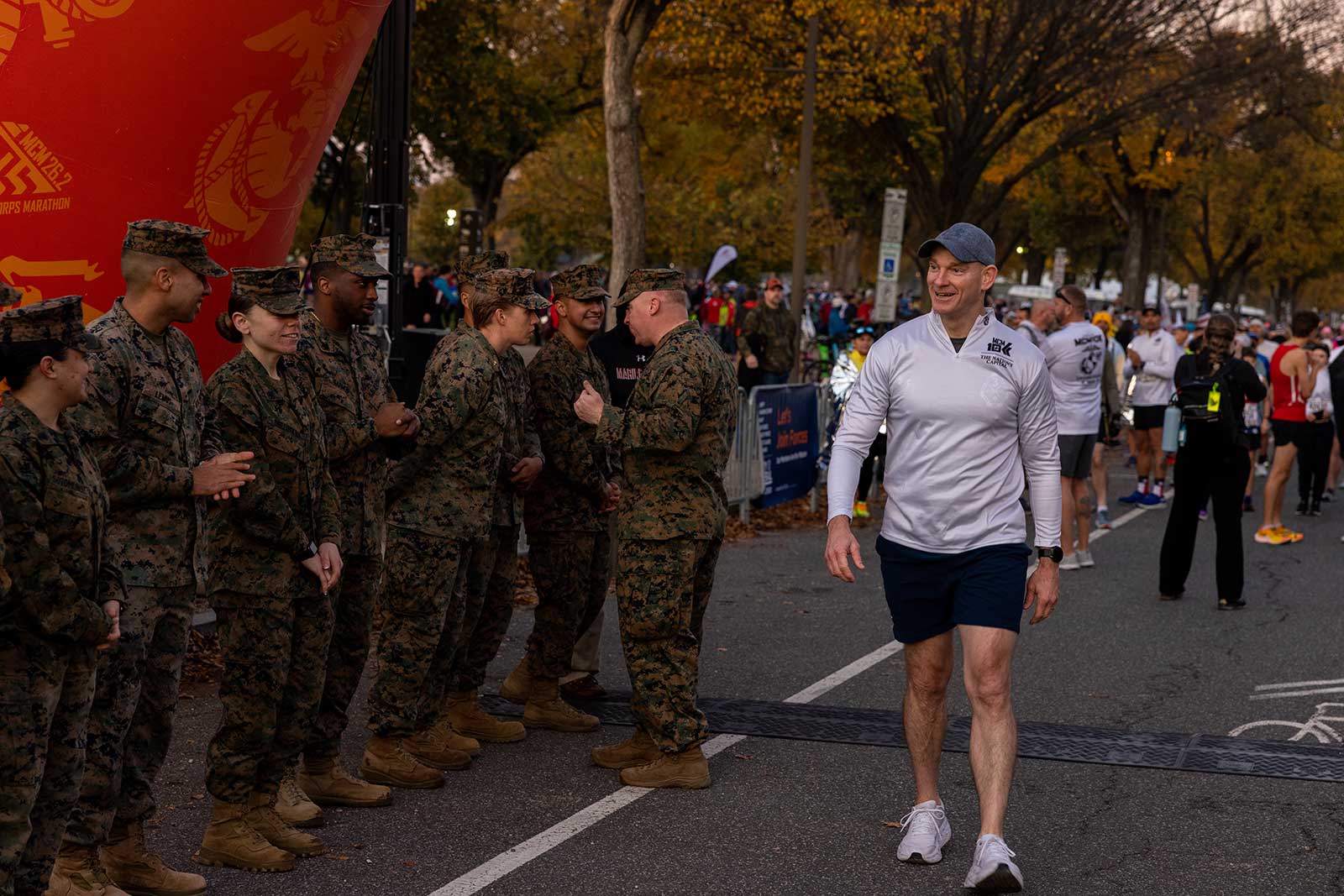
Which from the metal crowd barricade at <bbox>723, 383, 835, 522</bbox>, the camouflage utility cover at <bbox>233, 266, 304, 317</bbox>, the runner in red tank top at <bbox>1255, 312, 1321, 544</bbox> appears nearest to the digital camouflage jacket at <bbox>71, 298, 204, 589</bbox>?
the camouflage utility cover at <bbox>233, 266, 304, 317</bbox>

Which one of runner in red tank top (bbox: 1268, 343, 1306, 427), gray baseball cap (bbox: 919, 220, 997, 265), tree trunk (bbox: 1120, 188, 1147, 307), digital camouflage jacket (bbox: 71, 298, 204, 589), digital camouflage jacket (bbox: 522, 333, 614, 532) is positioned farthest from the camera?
tree trunk (bbox: 1120, 188, 1147, 307)

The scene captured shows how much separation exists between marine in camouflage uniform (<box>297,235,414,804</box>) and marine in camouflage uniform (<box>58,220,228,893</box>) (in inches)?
26.9

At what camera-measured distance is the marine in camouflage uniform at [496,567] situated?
686 cm

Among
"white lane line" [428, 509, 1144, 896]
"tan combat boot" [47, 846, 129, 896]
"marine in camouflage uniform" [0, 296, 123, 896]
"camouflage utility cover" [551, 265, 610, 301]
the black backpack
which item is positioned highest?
"camouflage utility cover" [551, 265, 610, 301]

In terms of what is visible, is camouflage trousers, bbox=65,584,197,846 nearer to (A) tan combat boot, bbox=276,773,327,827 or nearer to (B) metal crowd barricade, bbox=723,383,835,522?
(A) tan combat boot, bbox=276,773,327,827

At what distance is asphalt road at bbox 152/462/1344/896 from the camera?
17.9 ft

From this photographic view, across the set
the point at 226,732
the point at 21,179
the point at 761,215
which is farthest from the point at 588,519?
the point at 761,215

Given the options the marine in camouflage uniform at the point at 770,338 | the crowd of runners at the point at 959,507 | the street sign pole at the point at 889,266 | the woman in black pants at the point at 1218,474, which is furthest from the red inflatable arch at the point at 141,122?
the street sign pole at the point at 889,266

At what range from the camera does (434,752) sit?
21.9ft

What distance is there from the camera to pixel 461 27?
1211 inches

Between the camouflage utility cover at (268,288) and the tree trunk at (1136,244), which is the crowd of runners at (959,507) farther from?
the tree trunk at (1136,244)

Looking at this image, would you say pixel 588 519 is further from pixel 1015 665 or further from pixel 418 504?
pixel 1015 665

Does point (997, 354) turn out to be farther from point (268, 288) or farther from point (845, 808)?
point (268, 288)

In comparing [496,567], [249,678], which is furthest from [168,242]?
[496,567]
